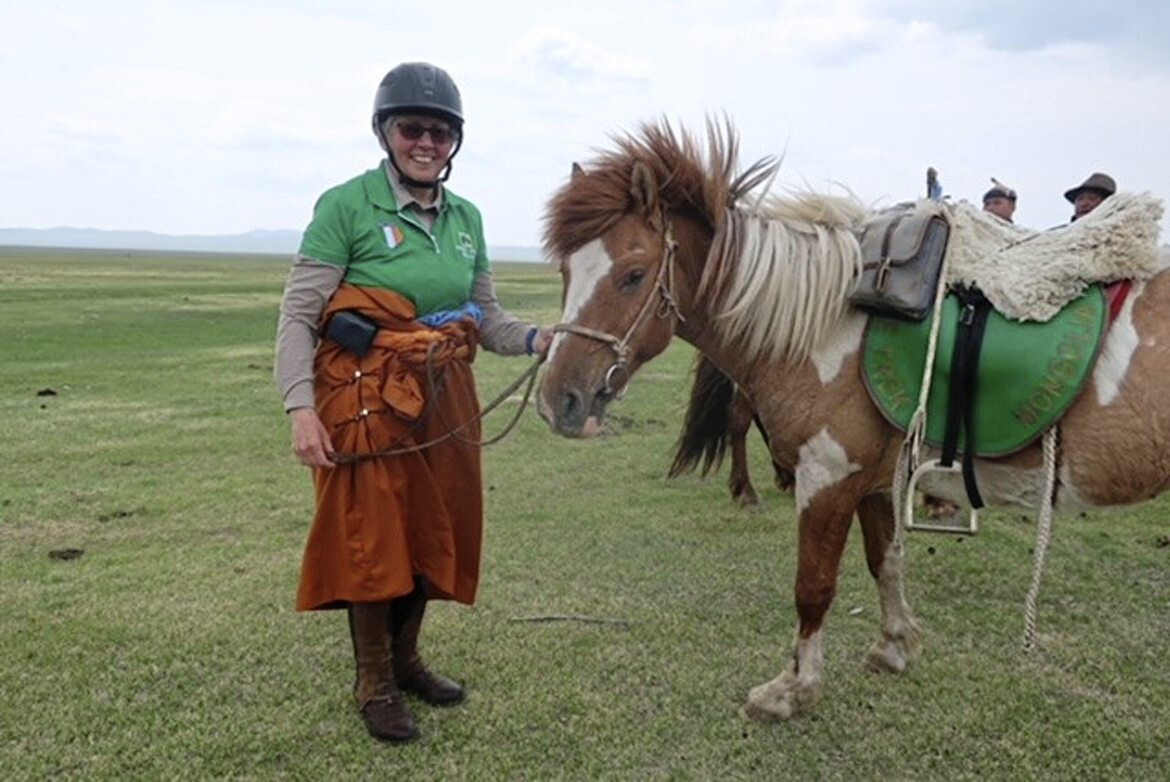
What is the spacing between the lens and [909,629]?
12.3 ft

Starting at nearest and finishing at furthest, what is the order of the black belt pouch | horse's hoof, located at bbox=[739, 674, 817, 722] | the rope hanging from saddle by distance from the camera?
the rope hanging from saddle, the black belt pouch, horse's hoof, located at bbox=[739, 674, 817, 722]

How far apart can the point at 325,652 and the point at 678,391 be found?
8.01 meters

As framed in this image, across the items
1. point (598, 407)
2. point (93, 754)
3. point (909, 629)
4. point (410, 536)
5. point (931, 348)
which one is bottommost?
point (93, 754)

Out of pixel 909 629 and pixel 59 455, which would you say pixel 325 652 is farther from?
pixel 59 455

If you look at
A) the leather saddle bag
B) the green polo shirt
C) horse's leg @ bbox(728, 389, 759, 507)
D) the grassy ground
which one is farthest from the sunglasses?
horse's leg @ bbox(728, 389, 759, 507)

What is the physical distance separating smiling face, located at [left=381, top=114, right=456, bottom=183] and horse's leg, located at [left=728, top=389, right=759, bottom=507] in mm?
3565

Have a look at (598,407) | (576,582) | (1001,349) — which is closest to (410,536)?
(598,407)

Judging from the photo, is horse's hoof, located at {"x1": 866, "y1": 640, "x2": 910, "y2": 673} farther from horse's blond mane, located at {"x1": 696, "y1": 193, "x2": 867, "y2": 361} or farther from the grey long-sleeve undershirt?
the grey long-sleeve undershirt

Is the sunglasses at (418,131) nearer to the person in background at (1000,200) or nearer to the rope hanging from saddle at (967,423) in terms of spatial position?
the rope hanging from saddle at (967,423)

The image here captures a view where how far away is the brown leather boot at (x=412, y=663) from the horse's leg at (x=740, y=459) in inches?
124

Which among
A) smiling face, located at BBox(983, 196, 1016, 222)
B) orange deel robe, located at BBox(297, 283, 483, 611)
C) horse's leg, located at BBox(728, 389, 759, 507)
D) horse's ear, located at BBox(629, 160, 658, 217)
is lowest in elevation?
horse's leg, located at BBox(728, 389, 759, 507)

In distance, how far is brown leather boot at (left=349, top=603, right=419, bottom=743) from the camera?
3156mm

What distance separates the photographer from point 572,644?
3.97 meters

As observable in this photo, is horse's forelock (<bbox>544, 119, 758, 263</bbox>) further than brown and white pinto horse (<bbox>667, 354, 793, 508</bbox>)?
No
